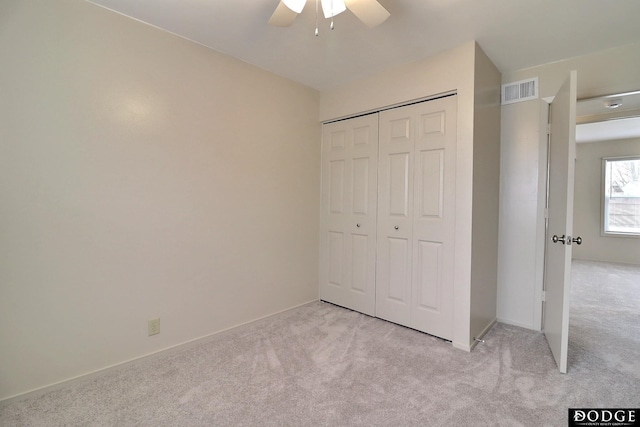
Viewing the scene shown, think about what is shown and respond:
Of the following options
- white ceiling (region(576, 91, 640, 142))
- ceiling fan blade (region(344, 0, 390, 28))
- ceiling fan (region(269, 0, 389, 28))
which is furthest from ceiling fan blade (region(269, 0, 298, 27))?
white ceiling (region(576, 91, 640, 142))

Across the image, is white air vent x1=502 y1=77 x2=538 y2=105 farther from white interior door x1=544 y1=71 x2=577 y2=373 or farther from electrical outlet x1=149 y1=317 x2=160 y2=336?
electrical outlet x1=149 y1=317 x2=160 y2=336

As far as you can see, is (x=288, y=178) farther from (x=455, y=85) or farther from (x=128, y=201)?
(x=455, y=85)

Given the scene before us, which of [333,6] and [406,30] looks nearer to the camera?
[333,6]

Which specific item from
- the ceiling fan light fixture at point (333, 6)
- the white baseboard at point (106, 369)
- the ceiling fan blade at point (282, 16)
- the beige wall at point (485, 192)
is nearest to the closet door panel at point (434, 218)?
the beige wall at point (485, 192)

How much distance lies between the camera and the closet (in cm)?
248

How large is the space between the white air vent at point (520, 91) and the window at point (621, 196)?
460 centimetres

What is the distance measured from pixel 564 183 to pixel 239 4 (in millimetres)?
2512

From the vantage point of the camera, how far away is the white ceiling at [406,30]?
1.87 meters

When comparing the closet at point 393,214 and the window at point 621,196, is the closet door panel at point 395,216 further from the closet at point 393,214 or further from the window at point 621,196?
the window at point 621,196

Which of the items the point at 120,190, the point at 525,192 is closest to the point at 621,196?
the point at 525,192

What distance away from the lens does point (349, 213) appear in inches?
125

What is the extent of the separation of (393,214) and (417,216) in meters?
0.25

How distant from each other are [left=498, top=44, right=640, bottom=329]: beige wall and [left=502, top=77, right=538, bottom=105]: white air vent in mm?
43

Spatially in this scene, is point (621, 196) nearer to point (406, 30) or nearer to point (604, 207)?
point (604, 207)
